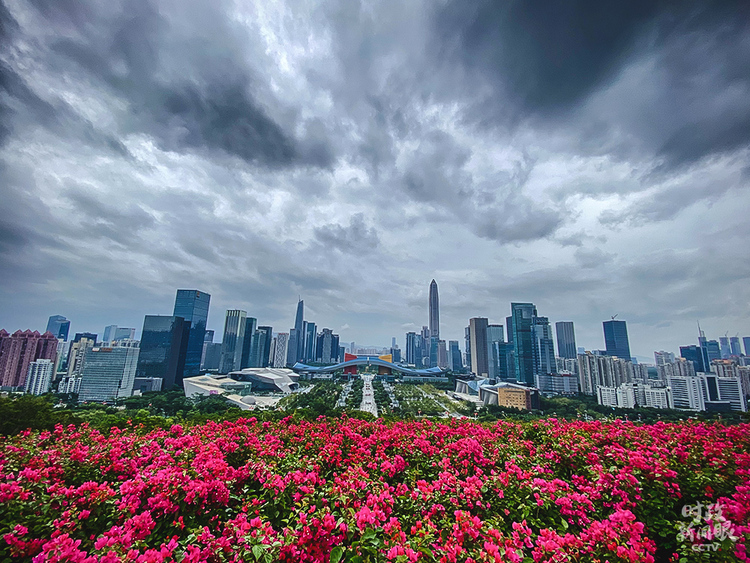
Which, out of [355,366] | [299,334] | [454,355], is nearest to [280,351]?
[299,334]

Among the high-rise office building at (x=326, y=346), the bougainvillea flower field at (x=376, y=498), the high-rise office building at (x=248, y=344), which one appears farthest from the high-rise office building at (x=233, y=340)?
the bougainvillea flower field at (x=376, y=498)

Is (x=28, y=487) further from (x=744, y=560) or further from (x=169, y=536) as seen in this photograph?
(x=744, y=560)

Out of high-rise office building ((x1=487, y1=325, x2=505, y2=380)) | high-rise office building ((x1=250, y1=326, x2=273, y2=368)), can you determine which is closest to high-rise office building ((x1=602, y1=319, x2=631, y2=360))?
high-rise office building ((x1=487, y1=325, x2=505, y2=380))

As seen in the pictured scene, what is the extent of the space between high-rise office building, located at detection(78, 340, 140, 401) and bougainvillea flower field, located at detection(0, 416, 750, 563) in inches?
2147

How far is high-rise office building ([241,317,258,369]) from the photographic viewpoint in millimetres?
89250

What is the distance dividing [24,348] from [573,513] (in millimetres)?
72282

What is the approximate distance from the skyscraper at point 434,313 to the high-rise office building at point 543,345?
8599 cm

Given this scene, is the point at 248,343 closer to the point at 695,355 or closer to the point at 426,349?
the point at 426,349

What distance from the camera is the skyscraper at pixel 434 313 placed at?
538 feet

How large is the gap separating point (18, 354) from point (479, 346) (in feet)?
347

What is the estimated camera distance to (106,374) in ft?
149

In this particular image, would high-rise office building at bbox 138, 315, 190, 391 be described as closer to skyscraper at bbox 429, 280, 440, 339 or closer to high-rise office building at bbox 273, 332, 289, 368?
high-rise office building at bbox 273, 332, 289, 368

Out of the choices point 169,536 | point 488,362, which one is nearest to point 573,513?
point 169,536

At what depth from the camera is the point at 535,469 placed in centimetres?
349
